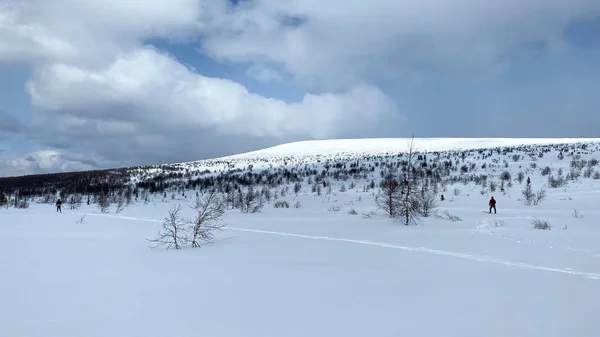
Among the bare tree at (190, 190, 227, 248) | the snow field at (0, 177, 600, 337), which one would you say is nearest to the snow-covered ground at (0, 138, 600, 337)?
the snow field at (0, 177, 600, 337)

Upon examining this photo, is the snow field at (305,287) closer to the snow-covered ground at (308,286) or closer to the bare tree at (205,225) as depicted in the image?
the snow-covered ground at (308,286)

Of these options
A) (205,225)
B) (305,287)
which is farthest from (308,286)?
(205,225)

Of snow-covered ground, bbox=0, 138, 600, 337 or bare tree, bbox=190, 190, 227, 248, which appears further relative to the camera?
bare tree, bbox=190, 190, 227, 248

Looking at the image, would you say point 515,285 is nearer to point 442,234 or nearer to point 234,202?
point 442,234

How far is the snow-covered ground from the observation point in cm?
434

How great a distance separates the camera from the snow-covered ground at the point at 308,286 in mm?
4340

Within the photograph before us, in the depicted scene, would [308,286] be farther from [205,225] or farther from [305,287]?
[205,225]

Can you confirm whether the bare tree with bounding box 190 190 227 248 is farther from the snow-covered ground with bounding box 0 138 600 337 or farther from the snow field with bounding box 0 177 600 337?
the snow field with bounding box 0 177 600 337

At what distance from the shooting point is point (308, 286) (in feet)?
19.6

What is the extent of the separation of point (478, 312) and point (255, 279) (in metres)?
3.48

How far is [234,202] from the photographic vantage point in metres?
27.4

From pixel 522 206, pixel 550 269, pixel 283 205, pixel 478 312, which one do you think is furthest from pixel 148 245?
pixel 522 206

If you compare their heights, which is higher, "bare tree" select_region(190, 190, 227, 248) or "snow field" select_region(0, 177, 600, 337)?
"bare tree" select_region(190, 190, 227, 248)

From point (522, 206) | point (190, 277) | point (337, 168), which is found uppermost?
point (337, 168)
